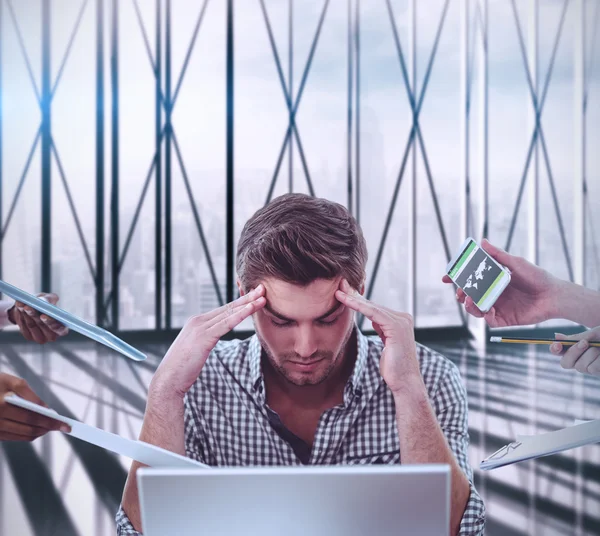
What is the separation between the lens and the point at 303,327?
4.38 feet

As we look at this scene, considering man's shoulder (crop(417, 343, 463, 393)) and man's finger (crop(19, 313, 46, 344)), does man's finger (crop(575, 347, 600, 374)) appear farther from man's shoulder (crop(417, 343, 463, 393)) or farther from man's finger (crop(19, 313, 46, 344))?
man's finger (crop(19, 313, 46, 344))

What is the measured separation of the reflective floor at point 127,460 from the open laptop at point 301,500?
1550 mm

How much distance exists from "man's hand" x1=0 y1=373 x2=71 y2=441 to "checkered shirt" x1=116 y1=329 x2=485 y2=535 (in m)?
Result: 0.54

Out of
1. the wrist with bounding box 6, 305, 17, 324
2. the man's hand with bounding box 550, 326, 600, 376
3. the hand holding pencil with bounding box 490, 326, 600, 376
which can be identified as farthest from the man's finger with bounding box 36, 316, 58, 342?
the man's hand with bounding box 550, 326, 600, 376

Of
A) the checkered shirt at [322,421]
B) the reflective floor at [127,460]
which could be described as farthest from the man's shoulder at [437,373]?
the reflective floor at [127,460]

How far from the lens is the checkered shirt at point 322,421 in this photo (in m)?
1.33

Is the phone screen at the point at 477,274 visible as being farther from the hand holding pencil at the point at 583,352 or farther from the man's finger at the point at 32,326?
the man's finger at the point at 32,326

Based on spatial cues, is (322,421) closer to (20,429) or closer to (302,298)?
(302,298)

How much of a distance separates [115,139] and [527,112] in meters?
3.70

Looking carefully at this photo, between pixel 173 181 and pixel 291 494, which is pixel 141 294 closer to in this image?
pixel 173 181

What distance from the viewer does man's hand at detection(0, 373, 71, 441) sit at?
0.77 metres

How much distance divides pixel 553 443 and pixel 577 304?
87cm

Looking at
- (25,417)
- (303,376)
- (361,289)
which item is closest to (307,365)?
(303,376)

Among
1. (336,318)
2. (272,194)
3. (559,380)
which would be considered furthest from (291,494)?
(272,194)
